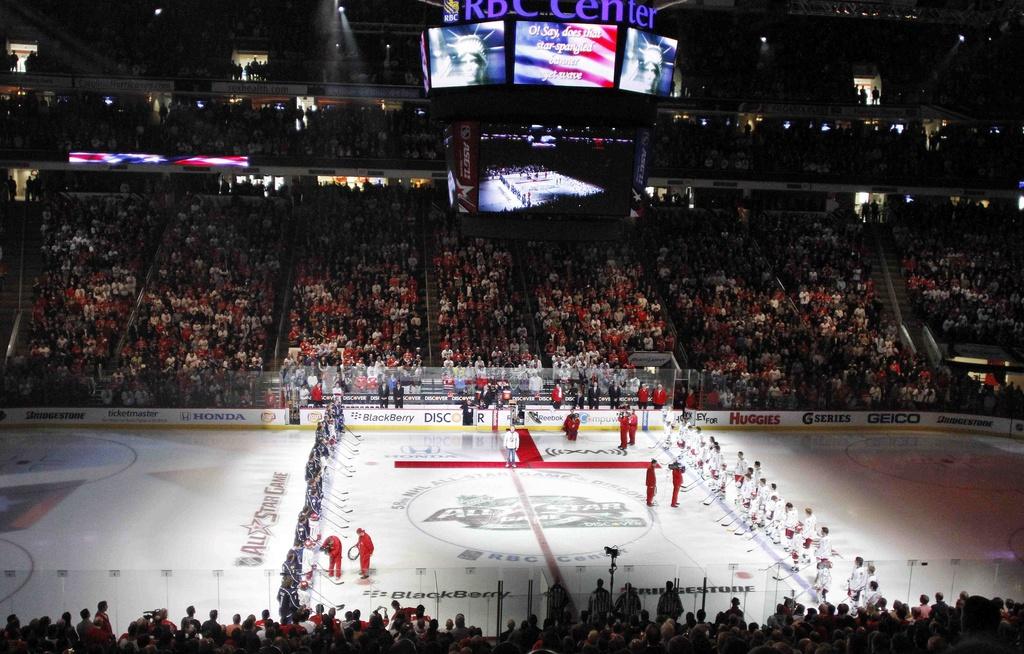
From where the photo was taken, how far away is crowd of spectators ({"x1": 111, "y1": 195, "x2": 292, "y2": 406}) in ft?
84.9

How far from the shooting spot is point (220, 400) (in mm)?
26016

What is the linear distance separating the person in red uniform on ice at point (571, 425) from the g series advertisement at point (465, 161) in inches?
347

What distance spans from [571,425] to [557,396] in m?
1.33

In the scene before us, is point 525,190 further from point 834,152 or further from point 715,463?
point 834,152

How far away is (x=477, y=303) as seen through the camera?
31.3m

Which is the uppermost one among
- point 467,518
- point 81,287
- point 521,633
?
point 81,287

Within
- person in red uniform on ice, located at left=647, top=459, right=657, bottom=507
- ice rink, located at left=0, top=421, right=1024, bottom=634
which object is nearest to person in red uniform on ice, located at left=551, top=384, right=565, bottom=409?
ice rink, located at left=0, top=421, right=1024, bottom=634

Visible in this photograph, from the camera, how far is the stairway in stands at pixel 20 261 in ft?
93.8

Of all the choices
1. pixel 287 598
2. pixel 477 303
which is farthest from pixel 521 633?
pixel 477 303

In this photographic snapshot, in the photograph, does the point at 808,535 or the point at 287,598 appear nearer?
the point at 287,598

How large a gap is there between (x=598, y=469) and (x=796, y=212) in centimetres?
2050

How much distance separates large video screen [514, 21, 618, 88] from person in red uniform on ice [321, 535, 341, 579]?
29.9 feet

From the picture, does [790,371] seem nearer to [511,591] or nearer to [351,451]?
[351,451]

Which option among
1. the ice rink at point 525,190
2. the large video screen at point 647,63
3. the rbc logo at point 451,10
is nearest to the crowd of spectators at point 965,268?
the large video screen at point 647,63
